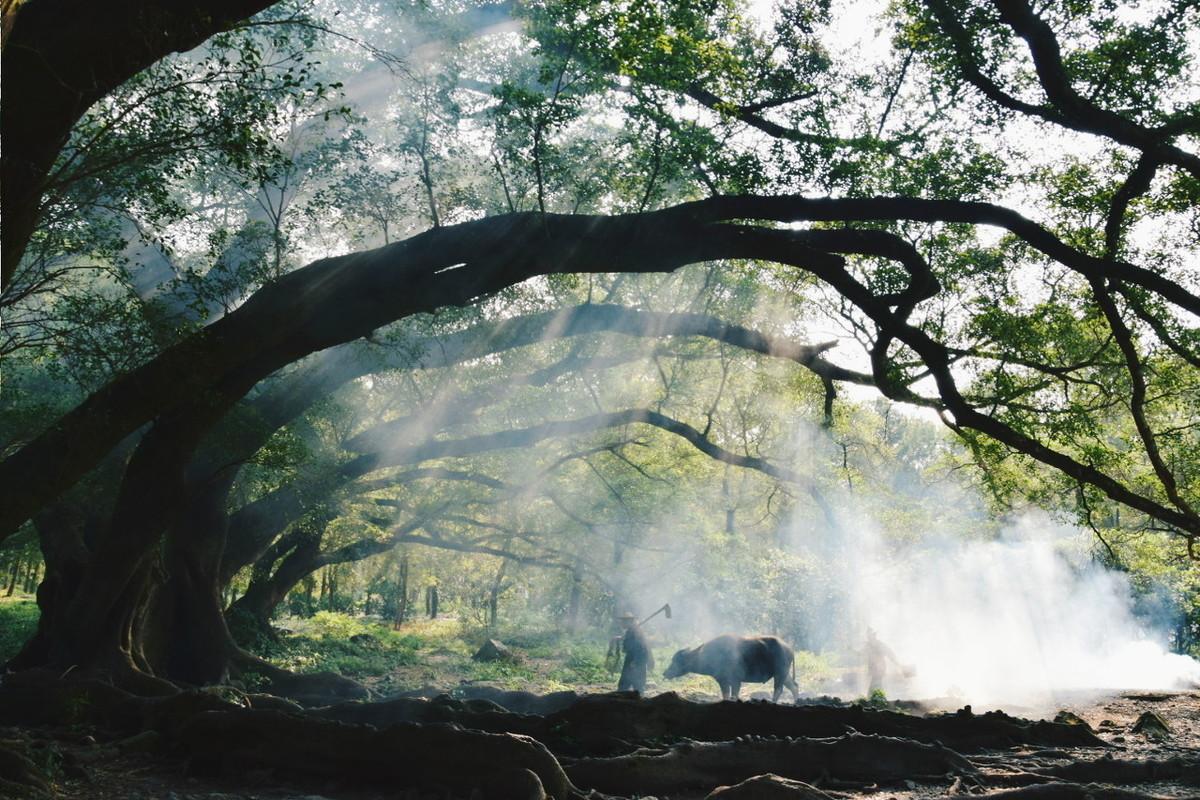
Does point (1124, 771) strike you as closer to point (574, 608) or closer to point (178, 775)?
point (178, 775)

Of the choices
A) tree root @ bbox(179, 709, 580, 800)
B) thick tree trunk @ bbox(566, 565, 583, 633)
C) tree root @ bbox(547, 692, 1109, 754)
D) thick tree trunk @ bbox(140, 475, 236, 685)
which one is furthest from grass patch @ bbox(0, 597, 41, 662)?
thick tree trunk @ bbox(566, 565, 583, 633)

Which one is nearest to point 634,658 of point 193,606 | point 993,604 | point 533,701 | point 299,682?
point 533,701

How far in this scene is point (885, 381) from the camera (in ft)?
33.2

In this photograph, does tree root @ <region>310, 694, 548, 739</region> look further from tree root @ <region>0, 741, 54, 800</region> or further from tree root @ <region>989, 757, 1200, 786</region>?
tree root @ <region>989, 757, 1200, 786</region>

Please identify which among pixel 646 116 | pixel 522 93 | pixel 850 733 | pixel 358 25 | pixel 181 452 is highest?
pixel 358 25

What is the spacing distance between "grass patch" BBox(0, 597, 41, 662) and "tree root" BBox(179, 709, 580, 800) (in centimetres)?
1250

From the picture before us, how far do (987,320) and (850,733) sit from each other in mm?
5202

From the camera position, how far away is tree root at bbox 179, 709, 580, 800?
647 centimetres

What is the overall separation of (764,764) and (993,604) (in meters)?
31.6

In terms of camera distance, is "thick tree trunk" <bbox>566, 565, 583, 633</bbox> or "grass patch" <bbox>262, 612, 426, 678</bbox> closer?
"grass patch" <bbox>262, 612, 426, 678</bbox>

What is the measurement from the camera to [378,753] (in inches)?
272

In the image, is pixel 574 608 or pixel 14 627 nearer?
pixel 14 627

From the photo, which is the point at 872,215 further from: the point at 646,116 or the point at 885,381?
the point at 646,116

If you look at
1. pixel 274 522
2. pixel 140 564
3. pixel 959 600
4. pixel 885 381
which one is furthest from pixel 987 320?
pixel 959 600
